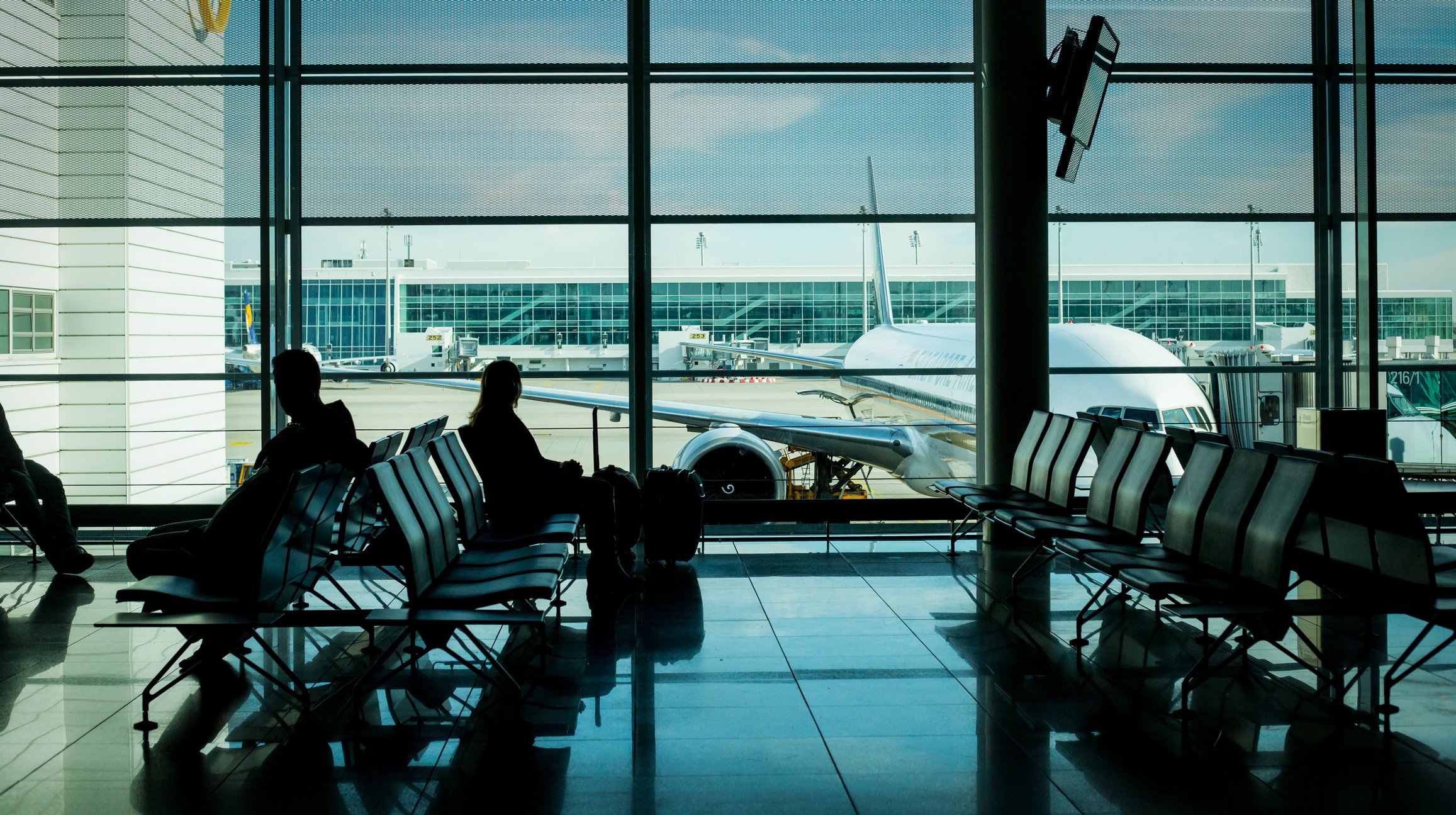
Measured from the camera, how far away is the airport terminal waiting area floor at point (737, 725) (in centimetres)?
311

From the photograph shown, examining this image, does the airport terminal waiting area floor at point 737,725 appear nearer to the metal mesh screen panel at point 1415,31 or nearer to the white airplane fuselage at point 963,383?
the white airplane fuselage at point 963,383

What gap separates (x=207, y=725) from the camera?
373 centimetres

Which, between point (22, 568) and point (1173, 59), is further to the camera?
point (1173, 59)

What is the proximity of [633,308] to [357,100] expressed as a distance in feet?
8.09

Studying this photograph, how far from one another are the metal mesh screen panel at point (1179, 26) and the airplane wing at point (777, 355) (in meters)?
2.81

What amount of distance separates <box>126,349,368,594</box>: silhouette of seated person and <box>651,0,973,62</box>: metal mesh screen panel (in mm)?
4202

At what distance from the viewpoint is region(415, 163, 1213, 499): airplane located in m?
8.01

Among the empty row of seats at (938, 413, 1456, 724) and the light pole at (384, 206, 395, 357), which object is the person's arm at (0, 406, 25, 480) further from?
the empty row of seats at (938, 413, 1456, 724)

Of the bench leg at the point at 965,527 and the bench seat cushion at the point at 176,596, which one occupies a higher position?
the bench seat cushion at the point at 176,596

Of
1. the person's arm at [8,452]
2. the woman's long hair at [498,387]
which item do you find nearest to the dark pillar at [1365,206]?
the woman's long hair at [498,387]

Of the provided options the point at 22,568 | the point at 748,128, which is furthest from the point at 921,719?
the point at 22,568

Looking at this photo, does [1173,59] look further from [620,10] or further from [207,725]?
[207,725]

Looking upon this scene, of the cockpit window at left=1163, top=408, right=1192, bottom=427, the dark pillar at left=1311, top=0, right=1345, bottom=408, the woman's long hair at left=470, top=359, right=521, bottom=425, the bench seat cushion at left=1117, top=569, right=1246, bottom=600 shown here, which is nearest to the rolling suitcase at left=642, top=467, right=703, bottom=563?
the woman's long hair at left=470, top=359, right=521, bottom=425

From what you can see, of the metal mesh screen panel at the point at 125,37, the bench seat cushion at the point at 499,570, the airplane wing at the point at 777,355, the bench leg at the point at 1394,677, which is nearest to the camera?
the bench leg at the point at 1394,677
